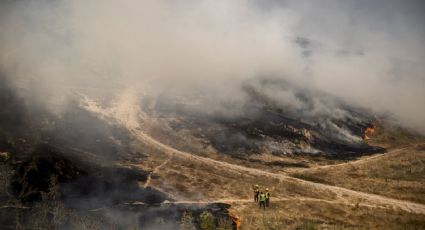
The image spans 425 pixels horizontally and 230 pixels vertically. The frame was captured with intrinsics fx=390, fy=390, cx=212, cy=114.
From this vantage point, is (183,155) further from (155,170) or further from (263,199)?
(263,199)

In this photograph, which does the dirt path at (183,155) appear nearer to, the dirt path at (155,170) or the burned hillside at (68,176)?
the dirt path at (155,170)

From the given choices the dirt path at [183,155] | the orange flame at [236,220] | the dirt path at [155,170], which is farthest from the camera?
the dirt path at [155,170]

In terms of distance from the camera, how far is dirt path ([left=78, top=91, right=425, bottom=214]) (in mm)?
40719

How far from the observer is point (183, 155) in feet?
173

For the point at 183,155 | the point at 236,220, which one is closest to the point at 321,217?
the point at 236,220

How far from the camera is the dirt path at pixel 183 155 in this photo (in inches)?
1603

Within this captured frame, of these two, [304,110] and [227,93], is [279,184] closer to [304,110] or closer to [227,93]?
[304,110]

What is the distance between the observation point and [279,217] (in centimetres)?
3559

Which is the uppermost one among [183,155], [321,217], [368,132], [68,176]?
[368,132]

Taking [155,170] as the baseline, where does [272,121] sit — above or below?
above

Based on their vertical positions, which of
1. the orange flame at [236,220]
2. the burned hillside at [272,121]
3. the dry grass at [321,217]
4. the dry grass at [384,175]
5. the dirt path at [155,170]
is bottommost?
the orange flame at [236,220]

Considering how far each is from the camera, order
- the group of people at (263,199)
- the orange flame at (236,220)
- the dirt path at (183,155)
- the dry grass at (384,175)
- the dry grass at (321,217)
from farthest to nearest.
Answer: the dry grass at (384,175) → the dirt path at (183,155) → the group of people at (263,199) → the dry grass at (321,217) → the orange flame at (236,220)

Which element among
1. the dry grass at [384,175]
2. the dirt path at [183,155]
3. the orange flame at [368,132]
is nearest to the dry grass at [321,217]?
the dirt path at [183,155]

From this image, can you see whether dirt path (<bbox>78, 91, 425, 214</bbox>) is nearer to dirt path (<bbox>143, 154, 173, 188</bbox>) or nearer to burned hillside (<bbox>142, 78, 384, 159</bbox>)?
dirt path (<bbox>143, 154, 173, 188</bbox>)
